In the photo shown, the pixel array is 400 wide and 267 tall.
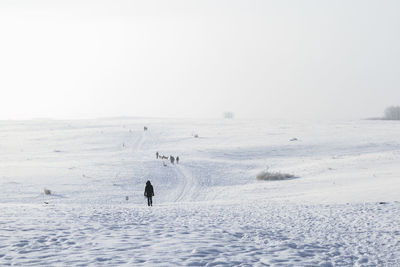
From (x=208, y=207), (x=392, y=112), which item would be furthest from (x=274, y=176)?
(x=392, y=112)

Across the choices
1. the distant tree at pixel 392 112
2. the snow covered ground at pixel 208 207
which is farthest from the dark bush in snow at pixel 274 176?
the distant tree at pixel 392 112

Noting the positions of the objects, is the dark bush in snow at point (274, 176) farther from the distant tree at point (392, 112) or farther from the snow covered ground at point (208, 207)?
the distant tree at point (392, 112)

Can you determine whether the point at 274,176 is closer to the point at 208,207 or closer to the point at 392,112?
the point at 208,207

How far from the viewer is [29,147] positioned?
2249 inches

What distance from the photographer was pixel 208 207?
63.6 feet

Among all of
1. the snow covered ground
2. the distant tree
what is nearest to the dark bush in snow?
the snow covered ground

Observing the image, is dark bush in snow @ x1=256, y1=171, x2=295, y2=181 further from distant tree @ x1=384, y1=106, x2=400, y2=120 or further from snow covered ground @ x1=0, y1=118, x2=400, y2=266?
distant tree @ x1=384, y1=106, x2=400, y2=120

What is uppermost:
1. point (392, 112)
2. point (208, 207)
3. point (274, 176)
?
point (392, 112)

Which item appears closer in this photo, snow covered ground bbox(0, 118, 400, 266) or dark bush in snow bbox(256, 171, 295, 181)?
snow covered ground bbox(0, 118, 400, 266)

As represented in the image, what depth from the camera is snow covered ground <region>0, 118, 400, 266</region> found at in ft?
35.5

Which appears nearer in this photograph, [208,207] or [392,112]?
[208,207]

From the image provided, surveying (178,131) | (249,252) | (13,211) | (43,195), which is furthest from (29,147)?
(249,252)

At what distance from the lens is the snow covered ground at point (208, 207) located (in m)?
10.8

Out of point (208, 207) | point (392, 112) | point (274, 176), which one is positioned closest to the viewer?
point (208, 207)
